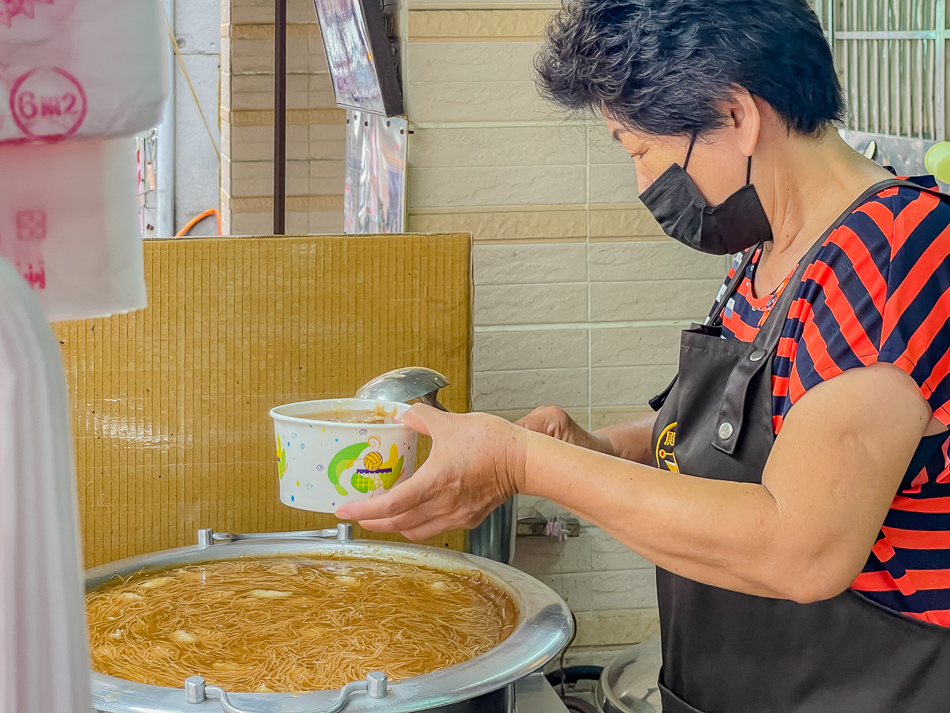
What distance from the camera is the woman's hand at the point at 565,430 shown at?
67.5 inches

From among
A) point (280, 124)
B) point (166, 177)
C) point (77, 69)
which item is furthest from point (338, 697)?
point (166, 177)

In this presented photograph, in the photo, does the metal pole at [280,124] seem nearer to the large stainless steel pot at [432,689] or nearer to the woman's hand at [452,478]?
the large stainless steel pot at [432,689]

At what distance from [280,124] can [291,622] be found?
7.48 feet

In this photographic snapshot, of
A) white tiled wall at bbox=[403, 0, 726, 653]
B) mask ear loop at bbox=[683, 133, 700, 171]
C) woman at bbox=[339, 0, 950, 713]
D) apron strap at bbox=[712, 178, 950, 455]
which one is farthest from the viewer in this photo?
white tiled wall at bbox=[403, 0, 726, 653]

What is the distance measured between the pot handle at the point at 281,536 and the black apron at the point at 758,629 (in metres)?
0.62

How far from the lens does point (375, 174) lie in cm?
267

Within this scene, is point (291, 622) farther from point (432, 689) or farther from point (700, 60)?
point (700, 60)

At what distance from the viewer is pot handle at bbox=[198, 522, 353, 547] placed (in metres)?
1.80

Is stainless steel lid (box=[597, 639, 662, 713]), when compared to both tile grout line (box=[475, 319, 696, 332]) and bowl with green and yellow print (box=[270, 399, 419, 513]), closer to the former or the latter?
bowl with green and yellow print (box=[270, 399, 419, 513])

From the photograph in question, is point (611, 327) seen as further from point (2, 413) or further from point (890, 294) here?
point (2, 413)

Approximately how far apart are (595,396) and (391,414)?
1.02 m

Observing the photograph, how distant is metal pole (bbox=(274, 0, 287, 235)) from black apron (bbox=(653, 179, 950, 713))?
2187 millimetres

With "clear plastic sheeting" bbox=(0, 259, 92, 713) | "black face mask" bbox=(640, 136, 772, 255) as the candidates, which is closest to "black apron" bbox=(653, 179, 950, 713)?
"black face mask" bbox=(640, 136, 772, 255)

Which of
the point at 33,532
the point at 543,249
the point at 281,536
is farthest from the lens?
the point at 543,249
